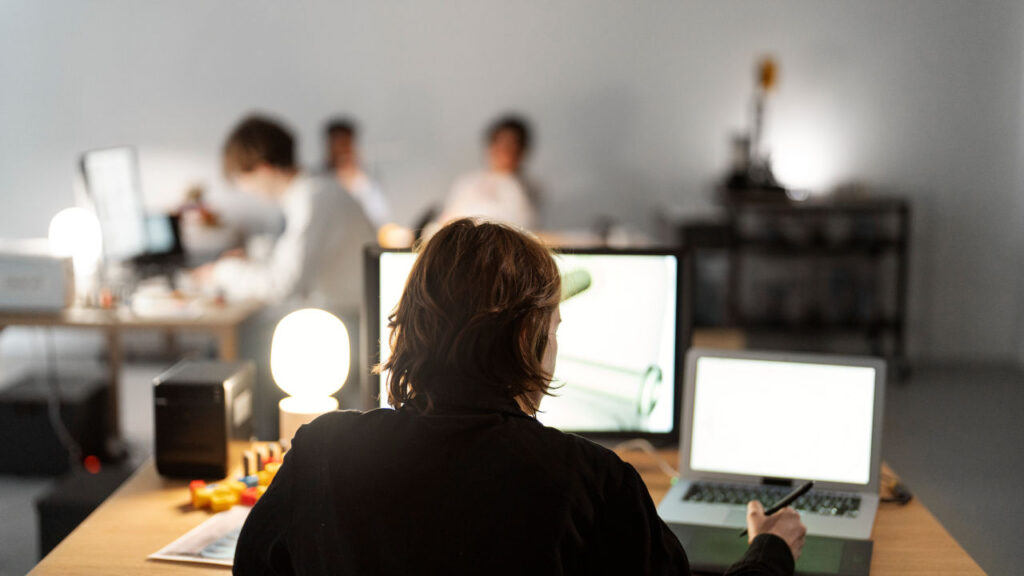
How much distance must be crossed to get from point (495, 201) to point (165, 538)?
391cm

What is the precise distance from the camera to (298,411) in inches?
78.2

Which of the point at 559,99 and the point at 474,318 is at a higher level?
the point at 559,99

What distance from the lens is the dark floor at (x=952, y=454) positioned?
342 centimetres

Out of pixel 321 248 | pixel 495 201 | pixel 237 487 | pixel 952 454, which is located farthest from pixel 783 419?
pixel 495 201

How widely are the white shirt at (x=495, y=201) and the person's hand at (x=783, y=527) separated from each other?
386cm

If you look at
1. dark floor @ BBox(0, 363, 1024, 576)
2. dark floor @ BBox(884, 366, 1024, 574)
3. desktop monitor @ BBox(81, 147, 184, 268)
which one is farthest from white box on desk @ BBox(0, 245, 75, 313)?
dark floor @ BBox(884, 366, 1024, 574)

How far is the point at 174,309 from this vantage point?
3852 millimetres

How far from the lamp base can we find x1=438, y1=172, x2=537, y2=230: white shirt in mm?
3355

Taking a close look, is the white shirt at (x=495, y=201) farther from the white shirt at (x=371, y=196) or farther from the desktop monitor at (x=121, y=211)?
the desktop monitor at (x=121, y=211)

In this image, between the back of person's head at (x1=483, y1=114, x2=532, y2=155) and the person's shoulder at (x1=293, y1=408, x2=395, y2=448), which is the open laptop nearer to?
the person's shoulder at (x1=293, y1=408, x2=395, y2=448)

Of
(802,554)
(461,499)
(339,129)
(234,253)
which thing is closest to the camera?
(461,499)

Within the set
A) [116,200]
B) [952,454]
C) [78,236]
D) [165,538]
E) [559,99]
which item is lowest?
[952,454]

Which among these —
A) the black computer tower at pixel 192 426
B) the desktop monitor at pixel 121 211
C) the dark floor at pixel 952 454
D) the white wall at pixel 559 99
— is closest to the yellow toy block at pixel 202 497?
the black computer tower at pixel 192 426

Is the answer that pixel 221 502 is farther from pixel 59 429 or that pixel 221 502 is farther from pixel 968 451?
pixel 968 451
